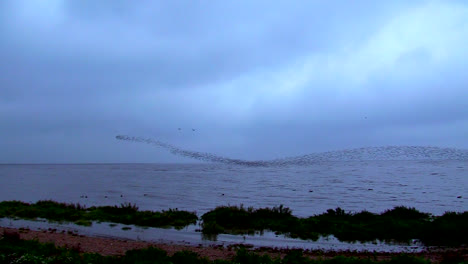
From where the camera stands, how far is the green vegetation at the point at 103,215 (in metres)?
26.7

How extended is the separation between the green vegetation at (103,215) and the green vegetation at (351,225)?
195cm

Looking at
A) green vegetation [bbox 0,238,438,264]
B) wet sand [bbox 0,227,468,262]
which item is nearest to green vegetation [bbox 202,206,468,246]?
wet sand [bbox 0,227,468,262]

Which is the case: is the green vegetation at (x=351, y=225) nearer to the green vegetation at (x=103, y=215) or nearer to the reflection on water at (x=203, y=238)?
the reflection on water at (x=203, y=238)

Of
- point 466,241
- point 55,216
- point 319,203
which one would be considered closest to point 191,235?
point 55,216

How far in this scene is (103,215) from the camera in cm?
2891

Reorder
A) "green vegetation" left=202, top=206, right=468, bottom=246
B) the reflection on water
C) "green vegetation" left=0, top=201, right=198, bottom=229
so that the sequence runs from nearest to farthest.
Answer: the reflection on water → "green vegetation" left=202, top=206, right=468, bottom=246 → "green vegetation" left=0, top=201, right=198, bottom=229

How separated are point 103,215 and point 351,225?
53.5 ft

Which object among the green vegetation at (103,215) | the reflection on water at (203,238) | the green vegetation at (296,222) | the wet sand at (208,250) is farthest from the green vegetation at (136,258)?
the green vegetation at (103,215)

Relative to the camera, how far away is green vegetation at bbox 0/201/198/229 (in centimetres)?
2669

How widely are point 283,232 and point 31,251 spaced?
13.8m

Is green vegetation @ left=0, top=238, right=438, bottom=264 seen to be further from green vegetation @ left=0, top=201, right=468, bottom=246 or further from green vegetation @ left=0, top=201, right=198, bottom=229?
green vegetation @ left=0, top=201, right=198, bottom=229

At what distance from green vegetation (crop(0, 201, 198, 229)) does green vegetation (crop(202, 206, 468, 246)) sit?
195 cm

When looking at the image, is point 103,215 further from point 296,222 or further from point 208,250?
point 208,250

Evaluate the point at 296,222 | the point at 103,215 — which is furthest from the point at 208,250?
the point at 103,215
